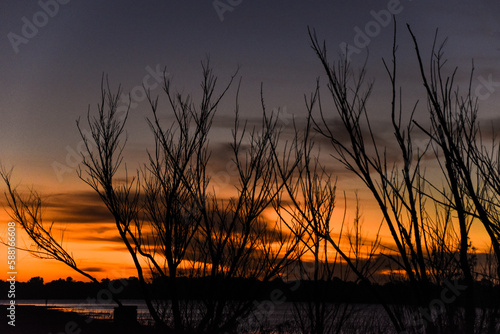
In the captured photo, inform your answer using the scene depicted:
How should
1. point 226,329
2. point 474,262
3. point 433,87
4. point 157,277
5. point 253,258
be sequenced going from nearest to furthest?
point 433,87 < point 226,329 < point 253,258 < point 157,277 < point 474,262

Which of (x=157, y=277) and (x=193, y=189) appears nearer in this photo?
(x=193, y=189)

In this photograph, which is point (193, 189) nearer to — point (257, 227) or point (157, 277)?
point (257, 227)

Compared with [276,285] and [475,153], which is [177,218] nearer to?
→ [276,285]

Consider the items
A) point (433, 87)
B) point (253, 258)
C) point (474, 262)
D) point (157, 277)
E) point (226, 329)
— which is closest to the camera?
point (433, 87)

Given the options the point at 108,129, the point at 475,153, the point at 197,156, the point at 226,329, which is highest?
the point at 108,129

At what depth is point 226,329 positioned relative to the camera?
24.4ft

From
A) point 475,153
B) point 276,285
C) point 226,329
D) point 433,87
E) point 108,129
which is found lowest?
point 226,329

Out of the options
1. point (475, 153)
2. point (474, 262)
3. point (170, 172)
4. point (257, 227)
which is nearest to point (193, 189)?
point (170, 172)

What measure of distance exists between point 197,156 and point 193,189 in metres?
0.50

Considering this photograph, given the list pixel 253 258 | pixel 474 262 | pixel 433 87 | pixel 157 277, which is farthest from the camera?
pixel 474 262

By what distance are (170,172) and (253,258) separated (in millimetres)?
1818

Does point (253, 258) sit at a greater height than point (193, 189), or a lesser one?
lesser

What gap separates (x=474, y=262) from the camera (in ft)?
34.3

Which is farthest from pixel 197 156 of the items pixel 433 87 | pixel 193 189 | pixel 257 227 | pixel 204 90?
pixel 433 87
